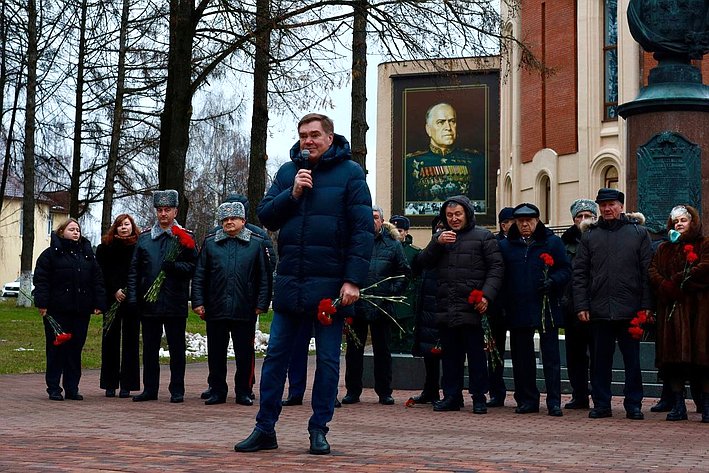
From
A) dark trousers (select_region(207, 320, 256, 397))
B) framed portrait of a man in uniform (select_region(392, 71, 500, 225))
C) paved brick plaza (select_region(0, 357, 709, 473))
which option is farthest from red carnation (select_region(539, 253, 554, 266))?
framed portrait of a man in uniform (select_region(392, 71, 500, 225))

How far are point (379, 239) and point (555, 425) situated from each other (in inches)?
130

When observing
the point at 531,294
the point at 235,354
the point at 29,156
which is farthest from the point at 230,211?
the point at 29,156

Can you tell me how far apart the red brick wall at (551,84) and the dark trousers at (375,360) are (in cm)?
3265

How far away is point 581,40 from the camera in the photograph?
44.9m

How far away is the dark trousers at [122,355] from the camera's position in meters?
13.6

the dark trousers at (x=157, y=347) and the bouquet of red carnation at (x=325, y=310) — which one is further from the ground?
the bouquet of red carnation at (x=325, y=310)

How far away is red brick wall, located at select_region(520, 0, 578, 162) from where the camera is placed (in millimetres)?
46062

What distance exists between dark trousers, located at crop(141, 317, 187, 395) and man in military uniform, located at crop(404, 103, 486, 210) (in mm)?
57076

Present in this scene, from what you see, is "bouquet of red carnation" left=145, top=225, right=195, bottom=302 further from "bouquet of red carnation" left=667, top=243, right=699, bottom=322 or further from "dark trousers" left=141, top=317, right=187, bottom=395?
"bouquet of red carnation" left=667, top=243, right=699, bottom=322

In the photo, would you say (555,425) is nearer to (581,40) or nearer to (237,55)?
(237,55)

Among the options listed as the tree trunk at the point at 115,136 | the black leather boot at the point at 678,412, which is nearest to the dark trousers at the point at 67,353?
the black leather boot at the point at 678,412

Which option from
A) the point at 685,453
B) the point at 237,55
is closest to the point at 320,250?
the point at 685,453

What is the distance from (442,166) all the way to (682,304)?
5986cm

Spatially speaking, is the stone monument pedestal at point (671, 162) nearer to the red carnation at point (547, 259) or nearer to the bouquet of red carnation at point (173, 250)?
the red carnation at point (547, 259)
